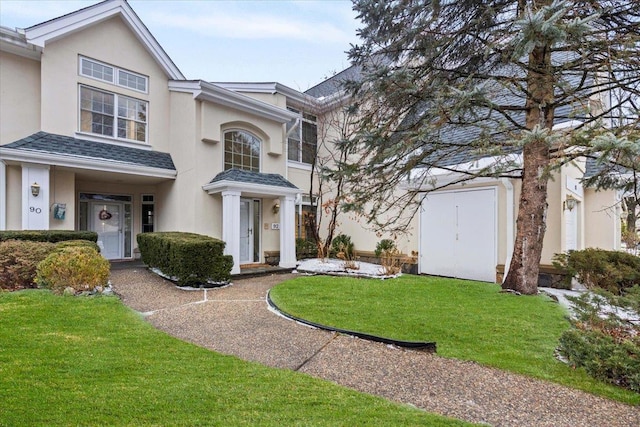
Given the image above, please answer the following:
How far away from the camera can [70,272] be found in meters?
6.87

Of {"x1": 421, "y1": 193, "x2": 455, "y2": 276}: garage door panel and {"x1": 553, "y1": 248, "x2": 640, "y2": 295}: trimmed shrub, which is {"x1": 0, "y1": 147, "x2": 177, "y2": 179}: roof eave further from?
{"x1": 553, "y1": 248, "x2": 640, "y2": 295}: trimmed shrub

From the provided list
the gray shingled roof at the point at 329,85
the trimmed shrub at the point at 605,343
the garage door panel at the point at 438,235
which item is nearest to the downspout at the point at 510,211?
the garage door panel at the point at 438,235

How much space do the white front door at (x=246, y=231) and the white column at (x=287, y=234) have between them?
1.22 metres

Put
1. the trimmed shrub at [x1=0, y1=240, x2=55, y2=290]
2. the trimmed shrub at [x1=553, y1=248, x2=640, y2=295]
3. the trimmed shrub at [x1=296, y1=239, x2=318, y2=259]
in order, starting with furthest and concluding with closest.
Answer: the trimmed shrub at [x1=296, y1=239, x2=318, y2=259] → the trimmed shrub at [x1=553, y1=248, x2=640, y2=295] → the trimmed shrub at [x1=0, y1=240, x2=55, y2=290]

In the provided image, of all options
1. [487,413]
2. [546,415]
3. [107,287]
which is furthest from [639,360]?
[107,287]

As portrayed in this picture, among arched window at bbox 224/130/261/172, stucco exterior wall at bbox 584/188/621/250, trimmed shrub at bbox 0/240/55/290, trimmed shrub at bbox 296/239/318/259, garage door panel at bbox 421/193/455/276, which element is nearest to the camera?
trimmed shrub at bbox 0/240/55/290

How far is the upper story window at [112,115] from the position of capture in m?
11.1

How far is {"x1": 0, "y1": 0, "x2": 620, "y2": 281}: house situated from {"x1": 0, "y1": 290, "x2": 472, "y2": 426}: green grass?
266 inches

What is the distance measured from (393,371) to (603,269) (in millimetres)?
6966

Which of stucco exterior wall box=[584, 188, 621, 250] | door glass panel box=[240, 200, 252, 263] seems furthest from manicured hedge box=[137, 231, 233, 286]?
stucco exterior wall box=[584, 188, 621, 250]

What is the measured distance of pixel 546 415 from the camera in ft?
10.1

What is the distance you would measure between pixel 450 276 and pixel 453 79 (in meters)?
6.38

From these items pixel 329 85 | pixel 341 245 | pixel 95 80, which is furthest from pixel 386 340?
pixel 329 85

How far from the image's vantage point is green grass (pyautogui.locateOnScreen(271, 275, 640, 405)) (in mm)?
4141
